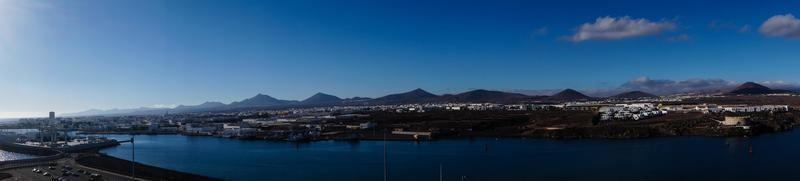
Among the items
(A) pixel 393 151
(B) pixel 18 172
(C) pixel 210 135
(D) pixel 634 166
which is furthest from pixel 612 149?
(C) pixel 210 135

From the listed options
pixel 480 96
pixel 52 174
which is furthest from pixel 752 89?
pixel 52 174

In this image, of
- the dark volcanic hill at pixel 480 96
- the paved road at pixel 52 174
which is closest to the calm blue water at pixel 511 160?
the paved road at pixel 52 174

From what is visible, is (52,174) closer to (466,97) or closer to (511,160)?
(511,160)

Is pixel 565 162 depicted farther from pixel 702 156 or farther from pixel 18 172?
pixel 18 172

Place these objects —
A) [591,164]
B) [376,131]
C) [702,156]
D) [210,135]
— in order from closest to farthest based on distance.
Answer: [591,164], [702,156], [376,131], [210,135]

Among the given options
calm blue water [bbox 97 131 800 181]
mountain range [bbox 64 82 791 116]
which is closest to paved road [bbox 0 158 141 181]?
calm blue water [bbox 97 131 800 181]

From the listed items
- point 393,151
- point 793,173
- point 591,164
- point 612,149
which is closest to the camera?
point 793,173

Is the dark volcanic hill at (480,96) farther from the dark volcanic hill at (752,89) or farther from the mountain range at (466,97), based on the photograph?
the dark volcanic hill at (752,89)

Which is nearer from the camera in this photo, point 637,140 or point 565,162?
point 565,162
